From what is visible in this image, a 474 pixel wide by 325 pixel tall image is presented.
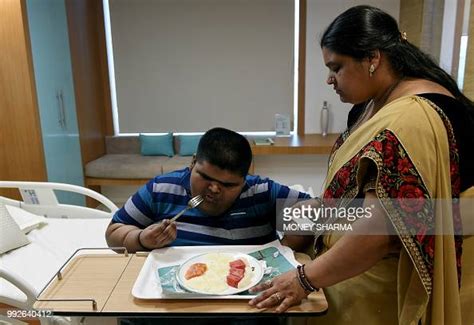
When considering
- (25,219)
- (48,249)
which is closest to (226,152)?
(48,249)

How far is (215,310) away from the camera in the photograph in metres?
0.80

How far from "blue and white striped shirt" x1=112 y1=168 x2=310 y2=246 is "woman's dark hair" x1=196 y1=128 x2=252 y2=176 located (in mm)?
111

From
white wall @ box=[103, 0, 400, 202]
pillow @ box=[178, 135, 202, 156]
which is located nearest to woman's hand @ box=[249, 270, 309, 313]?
white wall @ box=[103, 0, 400, 202]

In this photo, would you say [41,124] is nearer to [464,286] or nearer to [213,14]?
[213,14]

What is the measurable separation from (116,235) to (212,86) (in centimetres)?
276

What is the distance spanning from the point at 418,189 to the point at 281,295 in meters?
0.36

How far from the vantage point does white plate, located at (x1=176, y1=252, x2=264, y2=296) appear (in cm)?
86

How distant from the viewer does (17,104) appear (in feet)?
8.85

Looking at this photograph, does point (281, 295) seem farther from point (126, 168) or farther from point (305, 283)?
point (126, 168)

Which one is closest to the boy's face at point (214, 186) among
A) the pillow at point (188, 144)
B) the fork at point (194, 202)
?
the fork at point (194, 202)

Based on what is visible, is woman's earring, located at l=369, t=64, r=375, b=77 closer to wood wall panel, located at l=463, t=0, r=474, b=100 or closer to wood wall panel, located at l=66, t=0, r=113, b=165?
wood wall panel, located at l=463, t=0, r=474, b=100

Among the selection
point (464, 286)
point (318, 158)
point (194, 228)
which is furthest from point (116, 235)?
point (318, 158)

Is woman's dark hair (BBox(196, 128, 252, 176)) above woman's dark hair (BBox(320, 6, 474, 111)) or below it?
below

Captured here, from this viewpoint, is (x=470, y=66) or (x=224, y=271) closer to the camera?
(x=224, y=271)
